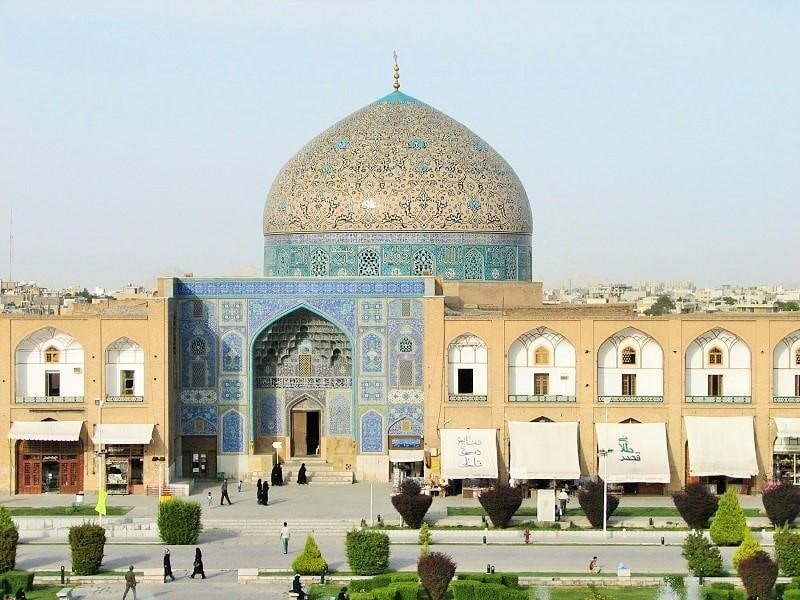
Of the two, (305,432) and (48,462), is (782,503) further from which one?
(48,462)

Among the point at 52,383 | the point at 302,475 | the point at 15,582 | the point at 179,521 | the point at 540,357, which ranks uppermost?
the point at 540,357

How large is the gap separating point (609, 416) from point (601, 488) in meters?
4.00

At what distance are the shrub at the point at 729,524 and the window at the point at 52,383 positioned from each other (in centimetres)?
1434

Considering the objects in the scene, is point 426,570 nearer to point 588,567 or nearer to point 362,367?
point 588,567

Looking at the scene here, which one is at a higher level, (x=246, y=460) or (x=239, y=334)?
(x=239, y=334)

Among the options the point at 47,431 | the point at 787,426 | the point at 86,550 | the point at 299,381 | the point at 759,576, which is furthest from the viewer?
the point at 299,381

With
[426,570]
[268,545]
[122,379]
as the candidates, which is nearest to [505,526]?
[268,545]

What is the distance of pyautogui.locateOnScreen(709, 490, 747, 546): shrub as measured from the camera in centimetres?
3406

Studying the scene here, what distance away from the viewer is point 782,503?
3569cm

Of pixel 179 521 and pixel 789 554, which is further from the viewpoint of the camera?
pixel 179 521

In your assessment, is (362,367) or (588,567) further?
(362,367)

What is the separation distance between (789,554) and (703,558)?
1.41 metres

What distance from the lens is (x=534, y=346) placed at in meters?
40.8

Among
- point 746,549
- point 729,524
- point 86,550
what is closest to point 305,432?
point 86,550
